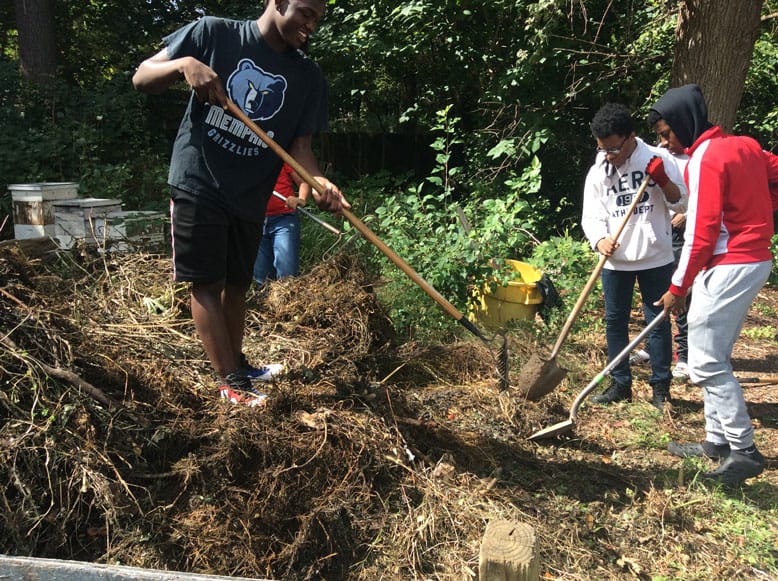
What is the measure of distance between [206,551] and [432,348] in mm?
2522

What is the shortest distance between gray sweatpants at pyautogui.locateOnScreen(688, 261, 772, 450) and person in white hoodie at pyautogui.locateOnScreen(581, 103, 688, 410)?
0.67m

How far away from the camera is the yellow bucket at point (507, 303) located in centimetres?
527

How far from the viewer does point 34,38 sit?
1027 cm

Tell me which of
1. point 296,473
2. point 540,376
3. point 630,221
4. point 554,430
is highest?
point 630,221

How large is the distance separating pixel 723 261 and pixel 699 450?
3.74 feet

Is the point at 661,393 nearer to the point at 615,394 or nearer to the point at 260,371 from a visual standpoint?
the point at 615,394

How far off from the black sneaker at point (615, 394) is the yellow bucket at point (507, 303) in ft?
3.75

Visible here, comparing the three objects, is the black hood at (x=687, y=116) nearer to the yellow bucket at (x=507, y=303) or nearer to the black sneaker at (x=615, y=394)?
the black sneaker at (x=615, y=394)

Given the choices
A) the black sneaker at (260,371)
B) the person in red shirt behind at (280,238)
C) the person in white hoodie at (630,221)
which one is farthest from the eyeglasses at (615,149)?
the black sneaker at (260,371)

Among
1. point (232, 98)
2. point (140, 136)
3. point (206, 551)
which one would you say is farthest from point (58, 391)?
point (140, 136)

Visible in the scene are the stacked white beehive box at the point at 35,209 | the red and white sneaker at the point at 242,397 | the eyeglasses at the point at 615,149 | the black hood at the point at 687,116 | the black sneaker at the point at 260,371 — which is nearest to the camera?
the red and white sneaker at the point at 242,397

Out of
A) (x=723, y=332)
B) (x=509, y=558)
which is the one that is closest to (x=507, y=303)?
(x=723, y=332)

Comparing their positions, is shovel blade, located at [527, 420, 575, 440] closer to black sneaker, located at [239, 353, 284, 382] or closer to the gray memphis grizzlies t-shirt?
black sneaker, located at [239, 353, 284, 382]

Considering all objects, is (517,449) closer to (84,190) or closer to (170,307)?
(170,307)
